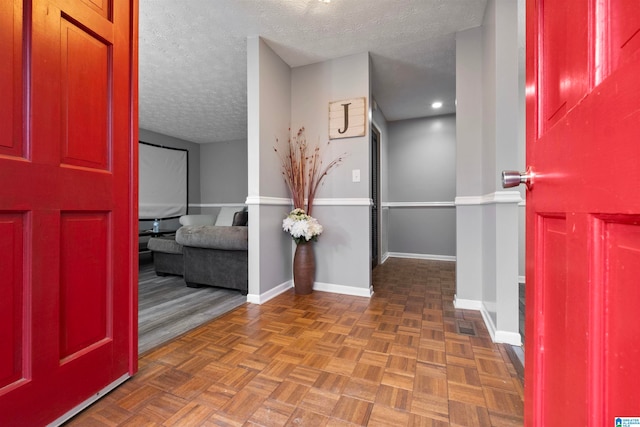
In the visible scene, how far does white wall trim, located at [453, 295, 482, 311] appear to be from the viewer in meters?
2.15

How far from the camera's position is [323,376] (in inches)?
50.3

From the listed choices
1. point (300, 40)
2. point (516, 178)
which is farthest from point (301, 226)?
point (516, 178)

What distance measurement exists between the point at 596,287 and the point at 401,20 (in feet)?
7.59

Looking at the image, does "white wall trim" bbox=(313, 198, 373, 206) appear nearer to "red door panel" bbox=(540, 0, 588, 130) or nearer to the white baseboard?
the white baseboard

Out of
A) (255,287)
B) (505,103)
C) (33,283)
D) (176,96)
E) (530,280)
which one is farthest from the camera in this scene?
(176,96)

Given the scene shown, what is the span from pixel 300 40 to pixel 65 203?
209 cm

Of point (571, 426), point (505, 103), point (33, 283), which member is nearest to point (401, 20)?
point (505, 103)

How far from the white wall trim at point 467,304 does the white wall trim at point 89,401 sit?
7.12ft

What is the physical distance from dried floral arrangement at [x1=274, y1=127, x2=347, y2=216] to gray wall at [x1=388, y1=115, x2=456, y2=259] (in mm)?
2114

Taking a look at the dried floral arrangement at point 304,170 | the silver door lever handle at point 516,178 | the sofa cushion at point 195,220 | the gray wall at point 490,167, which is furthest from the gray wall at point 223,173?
the silver door lever handle at point 516,178

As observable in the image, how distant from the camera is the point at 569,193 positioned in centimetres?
44

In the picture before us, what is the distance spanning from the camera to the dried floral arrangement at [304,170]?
2.63 meters

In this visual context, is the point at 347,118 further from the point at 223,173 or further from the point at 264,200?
the point at 223,173

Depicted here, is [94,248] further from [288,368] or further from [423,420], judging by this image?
[423,420]
